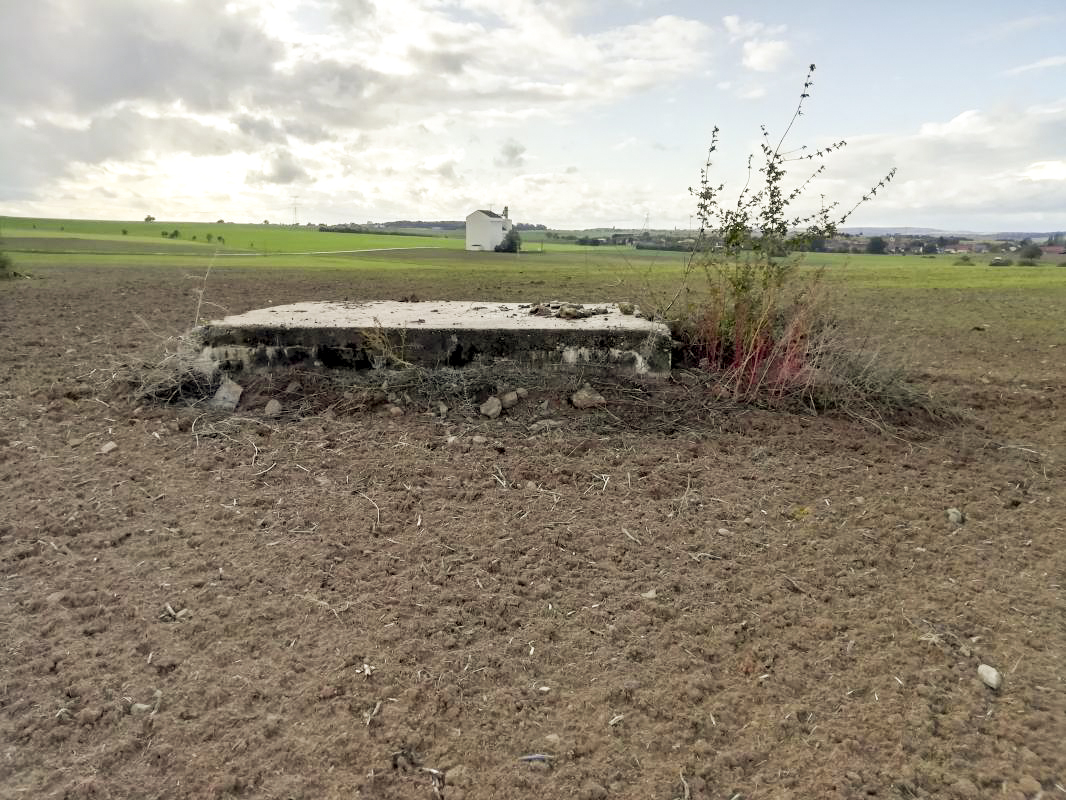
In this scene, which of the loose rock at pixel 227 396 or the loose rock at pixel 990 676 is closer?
the loose rock at pixel 990 676

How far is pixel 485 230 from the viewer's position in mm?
37094

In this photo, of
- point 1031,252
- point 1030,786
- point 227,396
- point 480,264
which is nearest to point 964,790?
point 1030,786

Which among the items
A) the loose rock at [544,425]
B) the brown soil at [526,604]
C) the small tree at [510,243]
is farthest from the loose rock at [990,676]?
the small tree at [510,243]

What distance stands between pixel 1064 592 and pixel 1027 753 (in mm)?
1247

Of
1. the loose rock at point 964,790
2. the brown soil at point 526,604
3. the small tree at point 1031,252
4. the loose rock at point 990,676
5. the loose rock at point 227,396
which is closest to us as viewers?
the loose rock at point 964,790

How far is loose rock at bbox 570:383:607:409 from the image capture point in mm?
5000

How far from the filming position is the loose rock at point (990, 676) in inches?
96.3

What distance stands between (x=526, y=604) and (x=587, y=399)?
230 cm

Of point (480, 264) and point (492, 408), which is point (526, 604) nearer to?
point (492, 408)

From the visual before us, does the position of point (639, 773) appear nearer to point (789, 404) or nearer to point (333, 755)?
point (333, 755)

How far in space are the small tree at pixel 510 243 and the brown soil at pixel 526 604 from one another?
30291 millimetres

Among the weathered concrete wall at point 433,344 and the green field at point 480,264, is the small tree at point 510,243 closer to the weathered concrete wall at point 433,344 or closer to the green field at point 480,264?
the green field at point 480,264

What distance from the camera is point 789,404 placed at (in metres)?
5.23

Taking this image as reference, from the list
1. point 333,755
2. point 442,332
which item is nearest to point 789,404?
point 442,332
